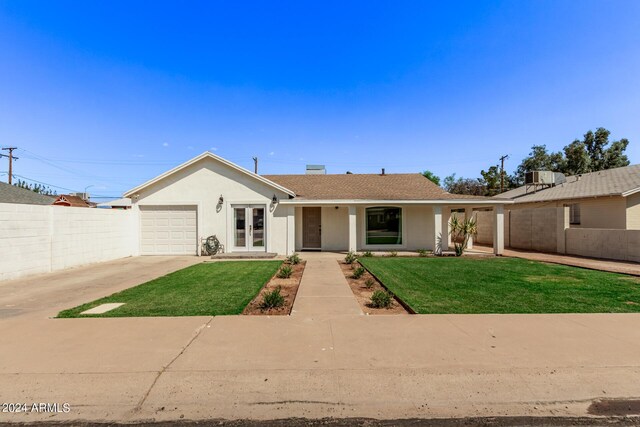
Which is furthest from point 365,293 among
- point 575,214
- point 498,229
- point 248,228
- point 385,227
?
point 575,214

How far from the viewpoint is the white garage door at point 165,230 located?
53.3ft

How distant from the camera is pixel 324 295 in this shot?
753 cm

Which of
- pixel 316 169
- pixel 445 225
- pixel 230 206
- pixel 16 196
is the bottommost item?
pixel 445 225

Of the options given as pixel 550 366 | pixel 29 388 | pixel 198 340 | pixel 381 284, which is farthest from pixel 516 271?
pixel 29 388

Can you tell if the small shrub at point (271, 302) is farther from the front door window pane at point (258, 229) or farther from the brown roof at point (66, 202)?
the brown roof at point (66, 202)

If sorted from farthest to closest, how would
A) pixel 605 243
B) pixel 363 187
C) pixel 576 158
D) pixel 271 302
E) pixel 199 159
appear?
pixel 576 158 < pixel 363 187 < pixel 199 159 < pixel 605 243 < pixel 271 302

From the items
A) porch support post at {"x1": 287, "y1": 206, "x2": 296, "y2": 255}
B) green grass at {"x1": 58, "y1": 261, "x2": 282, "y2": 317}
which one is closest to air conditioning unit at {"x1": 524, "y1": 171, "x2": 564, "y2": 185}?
porch support post at {"x1": 287, "y1": 206, "x2": 296, "y2": 255}

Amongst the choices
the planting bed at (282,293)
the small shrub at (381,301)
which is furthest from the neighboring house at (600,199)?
the planting bed at (282,293)

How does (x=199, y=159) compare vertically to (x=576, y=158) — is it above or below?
below

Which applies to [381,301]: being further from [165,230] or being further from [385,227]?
[165,230]

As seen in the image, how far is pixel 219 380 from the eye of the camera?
3.63 metres

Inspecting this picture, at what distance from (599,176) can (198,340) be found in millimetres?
25519

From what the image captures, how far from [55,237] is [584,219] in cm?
2461

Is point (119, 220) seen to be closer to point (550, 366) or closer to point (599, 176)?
point (550, 366)
